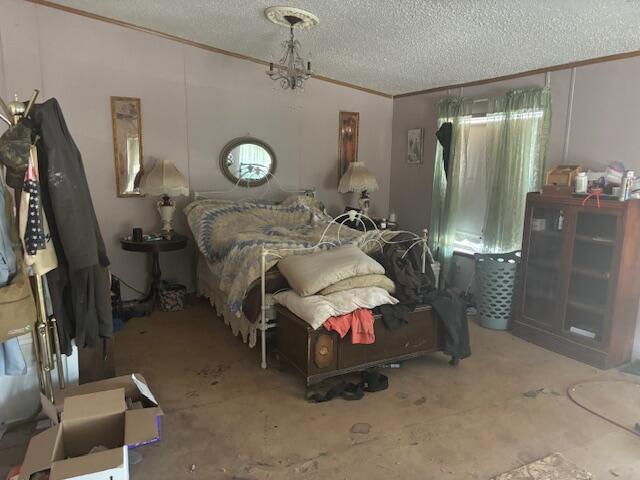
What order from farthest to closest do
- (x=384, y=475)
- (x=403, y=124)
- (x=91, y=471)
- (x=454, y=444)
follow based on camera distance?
1. (x=403, y=124)
2. (x=454, y=444)
3. (x=384, y=475)
4. (x=91, y=471)

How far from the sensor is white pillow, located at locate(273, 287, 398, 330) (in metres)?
2.72

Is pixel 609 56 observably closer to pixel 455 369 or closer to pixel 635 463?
pixel 455 369

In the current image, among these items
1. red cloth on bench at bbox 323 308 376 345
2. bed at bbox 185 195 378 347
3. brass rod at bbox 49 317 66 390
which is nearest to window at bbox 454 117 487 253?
bed at bbox 185 195 378 347

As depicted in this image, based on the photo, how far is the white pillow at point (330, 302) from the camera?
8.93ft

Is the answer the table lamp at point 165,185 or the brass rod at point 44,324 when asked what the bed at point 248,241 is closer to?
the table lamp at point 165,185

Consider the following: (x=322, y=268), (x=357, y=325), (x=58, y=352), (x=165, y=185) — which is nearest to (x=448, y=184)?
(x=322, y=268)

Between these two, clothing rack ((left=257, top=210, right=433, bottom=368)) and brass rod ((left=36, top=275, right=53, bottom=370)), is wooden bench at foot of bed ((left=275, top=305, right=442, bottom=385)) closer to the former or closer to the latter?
clothing rack ((left=257, top=210, right=433, bottom=368))

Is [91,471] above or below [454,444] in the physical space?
above

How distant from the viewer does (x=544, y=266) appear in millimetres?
3691

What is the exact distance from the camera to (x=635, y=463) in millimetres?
2240

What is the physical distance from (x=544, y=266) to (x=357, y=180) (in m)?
2.20

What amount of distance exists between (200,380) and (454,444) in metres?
1.63

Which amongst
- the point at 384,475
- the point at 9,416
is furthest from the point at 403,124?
the point at 9,416

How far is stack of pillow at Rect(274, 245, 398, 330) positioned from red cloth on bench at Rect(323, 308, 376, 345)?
0.03 meters
